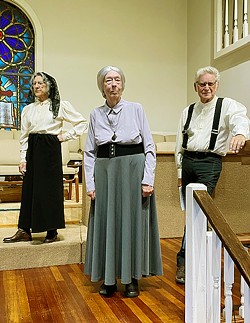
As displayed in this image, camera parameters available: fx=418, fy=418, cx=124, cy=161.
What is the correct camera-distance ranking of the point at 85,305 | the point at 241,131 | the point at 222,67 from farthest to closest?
the point at 222,67 < the point at 85,305 < the point at 241,131

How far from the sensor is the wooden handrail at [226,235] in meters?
1.45

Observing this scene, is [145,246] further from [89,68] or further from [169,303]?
[89,68]

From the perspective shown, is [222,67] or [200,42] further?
[200,42]

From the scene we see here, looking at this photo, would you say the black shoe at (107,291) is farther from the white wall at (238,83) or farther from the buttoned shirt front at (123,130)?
the white wall at (238,83)

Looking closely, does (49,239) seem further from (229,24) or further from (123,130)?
(229,24)

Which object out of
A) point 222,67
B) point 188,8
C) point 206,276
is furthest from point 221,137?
point 188,8

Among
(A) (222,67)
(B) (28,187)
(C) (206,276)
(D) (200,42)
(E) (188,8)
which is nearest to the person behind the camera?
(C) (206,276)

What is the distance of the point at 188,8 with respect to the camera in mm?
8617

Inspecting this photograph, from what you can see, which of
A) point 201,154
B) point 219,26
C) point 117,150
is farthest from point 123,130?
point 219,26

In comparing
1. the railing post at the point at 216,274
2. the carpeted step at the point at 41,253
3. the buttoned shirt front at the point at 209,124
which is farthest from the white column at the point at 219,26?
the railing post at the point at 216,274

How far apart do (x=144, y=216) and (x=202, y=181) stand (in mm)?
446

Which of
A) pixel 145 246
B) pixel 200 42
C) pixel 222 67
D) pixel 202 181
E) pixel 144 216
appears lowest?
pixel 145 246

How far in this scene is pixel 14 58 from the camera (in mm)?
8047

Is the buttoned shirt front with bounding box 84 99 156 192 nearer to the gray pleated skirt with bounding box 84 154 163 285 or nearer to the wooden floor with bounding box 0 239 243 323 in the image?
the gray pleated skirt with bounding box 84 154 163 285
